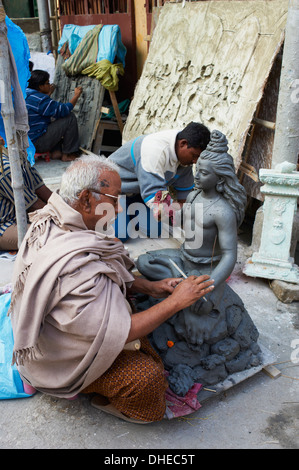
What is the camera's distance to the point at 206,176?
7.89 ft

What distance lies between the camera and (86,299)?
2.01m

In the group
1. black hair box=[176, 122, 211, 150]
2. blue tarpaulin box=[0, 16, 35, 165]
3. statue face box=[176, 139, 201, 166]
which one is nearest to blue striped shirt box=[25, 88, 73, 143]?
blue tarpaulin box=[0, 16, 35, 165]

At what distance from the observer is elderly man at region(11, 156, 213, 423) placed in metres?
2.02

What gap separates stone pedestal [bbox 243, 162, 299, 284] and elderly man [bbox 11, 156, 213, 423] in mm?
1537

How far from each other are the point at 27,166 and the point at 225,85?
7.48ft

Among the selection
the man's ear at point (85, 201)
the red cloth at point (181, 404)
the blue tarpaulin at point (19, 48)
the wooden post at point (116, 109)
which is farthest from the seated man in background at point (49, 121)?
the red cloth at point (181, 404)

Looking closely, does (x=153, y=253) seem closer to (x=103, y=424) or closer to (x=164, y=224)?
(x=103, y=424)

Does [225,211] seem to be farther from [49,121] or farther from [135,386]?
[49,121]

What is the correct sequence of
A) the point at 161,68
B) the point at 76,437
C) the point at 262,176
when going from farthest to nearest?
the point at 161,68, the point at 262,176, the point at 76,437

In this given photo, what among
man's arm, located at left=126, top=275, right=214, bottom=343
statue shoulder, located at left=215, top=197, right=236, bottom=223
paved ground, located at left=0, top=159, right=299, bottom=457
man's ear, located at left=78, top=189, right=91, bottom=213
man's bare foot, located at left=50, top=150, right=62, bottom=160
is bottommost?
paved ground, located at left=0, top=159, right=299, bottom=457

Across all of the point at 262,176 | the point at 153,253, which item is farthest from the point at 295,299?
the point at 153,253

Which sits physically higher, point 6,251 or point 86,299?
point 86,299

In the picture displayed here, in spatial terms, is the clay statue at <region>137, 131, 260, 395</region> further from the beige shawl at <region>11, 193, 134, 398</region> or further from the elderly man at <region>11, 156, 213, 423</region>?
the beige shawl at <region>11, 193, 134, 398</region>

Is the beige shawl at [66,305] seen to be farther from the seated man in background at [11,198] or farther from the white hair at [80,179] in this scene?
the seated man in background at [11,198]
